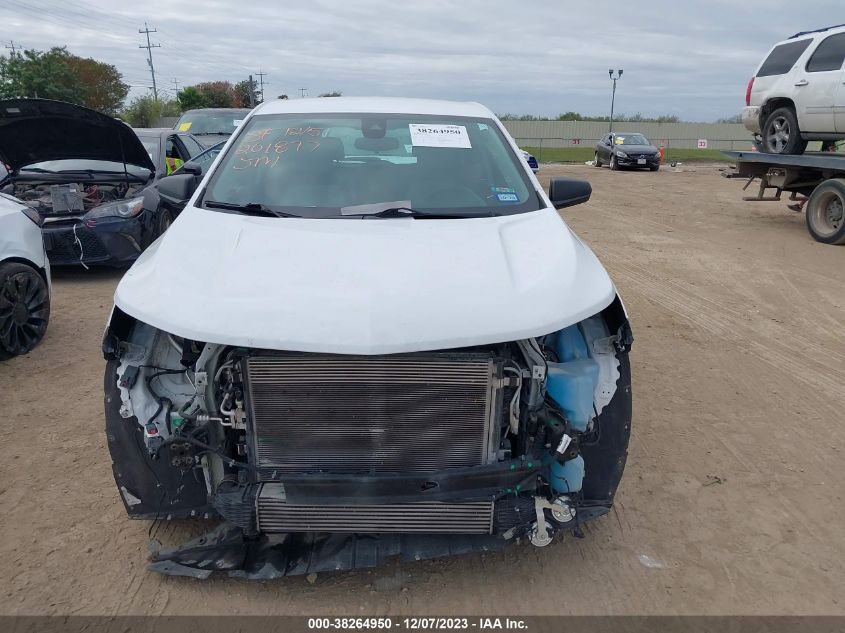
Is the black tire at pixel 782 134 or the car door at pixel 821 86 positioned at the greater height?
the car door at pixel 821 86

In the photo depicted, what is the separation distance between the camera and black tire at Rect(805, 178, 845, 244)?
980 cm

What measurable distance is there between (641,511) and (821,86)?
385 inches

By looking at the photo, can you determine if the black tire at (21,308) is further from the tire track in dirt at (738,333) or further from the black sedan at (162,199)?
the tire track in dirt at (738,333)

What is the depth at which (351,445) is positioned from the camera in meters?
2.47

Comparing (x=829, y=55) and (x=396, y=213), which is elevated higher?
(x=829, y=55)

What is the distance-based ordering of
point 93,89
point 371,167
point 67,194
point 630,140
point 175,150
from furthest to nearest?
1. point 93,89
2. point 630,140
3. point 175,150
4. point 67,194
5. point 371,167

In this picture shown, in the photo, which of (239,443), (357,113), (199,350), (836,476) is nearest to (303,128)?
(357,113)

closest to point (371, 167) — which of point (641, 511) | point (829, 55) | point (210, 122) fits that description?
point (641, 511)

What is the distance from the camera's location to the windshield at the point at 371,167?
3.40 meters

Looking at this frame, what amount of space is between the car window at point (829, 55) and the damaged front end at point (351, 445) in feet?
32.7

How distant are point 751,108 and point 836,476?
399 inches

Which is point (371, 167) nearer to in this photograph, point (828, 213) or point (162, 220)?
point (162, 220)

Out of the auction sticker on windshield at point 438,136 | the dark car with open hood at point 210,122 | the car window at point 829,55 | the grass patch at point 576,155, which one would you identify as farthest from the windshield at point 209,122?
the grass patch at point 576,155

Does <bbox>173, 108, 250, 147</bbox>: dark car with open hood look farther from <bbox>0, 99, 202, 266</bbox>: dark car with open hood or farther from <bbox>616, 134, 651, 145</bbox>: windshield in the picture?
<bbox>616, 134, 651, 145</bbox>: windshield
